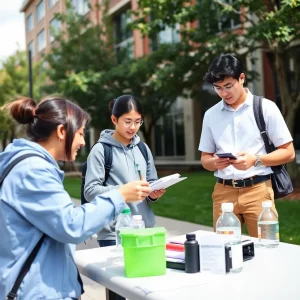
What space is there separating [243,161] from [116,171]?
2.99 ft

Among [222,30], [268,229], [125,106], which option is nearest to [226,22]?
[222,30]

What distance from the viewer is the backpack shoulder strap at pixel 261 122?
134 inches

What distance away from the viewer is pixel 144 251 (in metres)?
2.18

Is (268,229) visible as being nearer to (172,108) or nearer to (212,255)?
(212,255)

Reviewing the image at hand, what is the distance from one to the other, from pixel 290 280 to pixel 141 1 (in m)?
11.1

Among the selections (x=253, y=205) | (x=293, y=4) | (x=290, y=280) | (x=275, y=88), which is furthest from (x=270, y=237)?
(x=275, y=88)

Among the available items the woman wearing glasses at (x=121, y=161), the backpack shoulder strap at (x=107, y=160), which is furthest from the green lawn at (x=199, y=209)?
the backpack shoulder strap at (x=107, y=160)

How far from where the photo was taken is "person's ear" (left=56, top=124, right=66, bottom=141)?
83.5 inches

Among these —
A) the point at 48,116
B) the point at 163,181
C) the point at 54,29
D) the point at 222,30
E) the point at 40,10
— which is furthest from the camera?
the point at 40,10

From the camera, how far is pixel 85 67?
21.7 m

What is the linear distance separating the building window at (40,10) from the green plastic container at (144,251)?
28887mm

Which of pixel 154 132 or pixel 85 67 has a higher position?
pixel 85 67

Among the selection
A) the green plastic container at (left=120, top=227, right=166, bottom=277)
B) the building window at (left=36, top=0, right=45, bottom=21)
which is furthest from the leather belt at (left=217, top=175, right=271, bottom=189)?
the building window at (left=36, top=0, right=45, bottom=21)

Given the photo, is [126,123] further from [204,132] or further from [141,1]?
[141,1]
